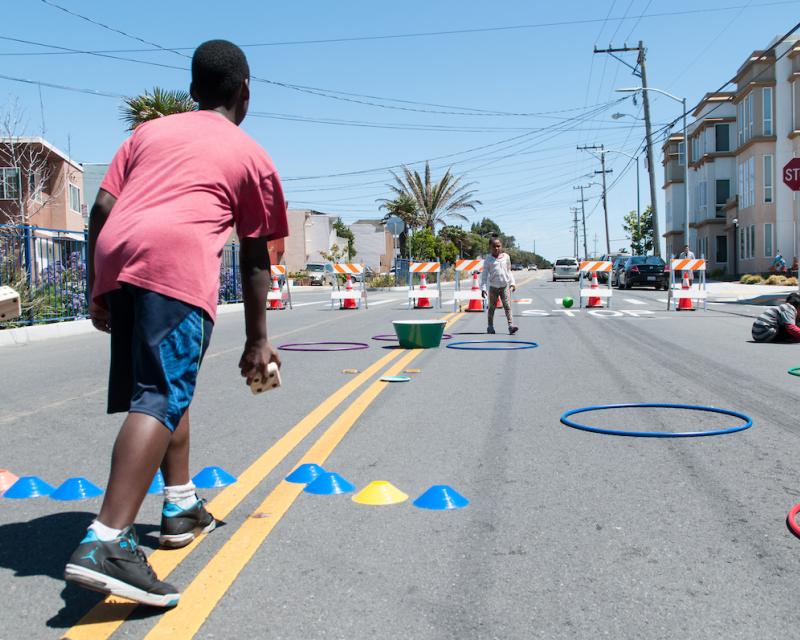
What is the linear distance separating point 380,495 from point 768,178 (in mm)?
46592

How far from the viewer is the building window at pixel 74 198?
41.8 meters

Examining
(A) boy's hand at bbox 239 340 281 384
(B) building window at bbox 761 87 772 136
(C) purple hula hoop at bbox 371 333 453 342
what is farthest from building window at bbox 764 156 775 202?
(A) boy's hand at bbox 239 340 281 384

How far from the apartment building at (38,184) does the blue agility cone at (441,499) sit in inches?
1305

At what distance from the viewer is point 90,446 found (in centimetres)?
576

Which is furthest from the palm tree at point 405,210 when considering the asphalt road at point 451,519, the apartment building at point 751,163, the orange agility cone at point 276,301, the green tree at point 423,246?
the asphalt road at point 451,519

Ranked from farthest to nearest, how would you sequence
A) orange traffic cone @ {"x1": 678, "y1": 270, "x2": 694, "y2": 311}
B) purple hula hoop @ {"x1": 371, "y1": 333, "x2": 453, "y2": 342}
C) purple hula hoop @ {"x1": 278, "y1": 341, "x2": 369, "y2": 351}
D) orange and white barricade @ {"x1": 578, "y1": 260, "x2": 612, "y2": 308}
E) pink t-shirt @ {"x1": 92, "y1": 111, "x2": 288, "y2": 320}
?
orange and white barricade @ {"x1": 578, "y1": 260, "x2": 612, "y2": 308} < orange traffic cone @ {"x1": 678, "y1": 270, "x2": 694, "y2": 311} < purple hula hoop @ {"x1": 371, "y1": 333, "x2": 453, "y2": 342} < purple hula hoop @ {"x1": 278, "y1": 341, "x2": 369, "y2": 351} < pink t-shirt @ {"x1": 92, "y1": 111, "x2": 288, "y2": 320}

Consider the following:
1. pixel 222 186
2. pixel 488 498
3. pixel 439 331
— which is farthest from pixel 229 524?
pixel 439 331

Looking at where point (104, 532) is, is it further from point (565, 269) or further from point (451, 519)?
point (565, 269)

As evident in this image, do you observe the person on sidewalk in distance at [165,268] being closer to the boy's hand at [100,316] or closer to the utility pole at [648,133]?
the boy's hand at [100,316]

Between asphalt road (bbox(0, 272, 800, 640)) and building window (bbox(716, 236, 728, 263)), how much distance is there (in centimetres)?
5312

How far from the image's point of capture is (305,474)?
4.80 metres

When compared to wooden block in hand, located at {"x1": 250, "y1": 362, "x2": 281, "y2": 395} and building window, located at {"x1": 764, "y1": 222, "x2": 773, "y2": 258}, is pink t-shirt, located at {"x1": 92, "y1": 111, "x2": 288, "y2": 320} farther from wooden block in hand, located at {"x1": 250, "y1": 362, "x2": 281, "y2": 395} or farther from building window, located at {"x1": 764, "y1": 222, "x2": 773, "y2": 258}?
building window, located at {"x1": 764, "y1": 222, "x2": 773, "y2": 258}

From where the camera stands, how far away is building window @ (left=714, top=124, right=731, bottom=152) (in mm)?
58125

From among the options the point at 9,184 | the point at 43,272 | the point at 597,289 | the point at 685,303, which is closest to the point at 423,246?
the point at 9,184
